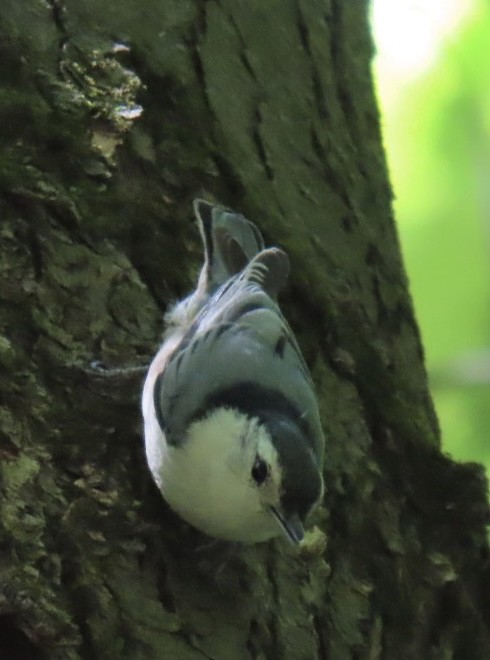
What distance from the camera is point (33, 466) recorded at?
5.72ft

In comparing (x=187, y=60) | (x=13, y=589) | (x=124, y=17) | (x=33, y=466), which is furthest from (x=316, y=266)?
(x=13, y=589)

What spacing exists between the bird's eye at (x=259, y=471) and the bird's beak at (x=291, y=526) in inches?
2.7

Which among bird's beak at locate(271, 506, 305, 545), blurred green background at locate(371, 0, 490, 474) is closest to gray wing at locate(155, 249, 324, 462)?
bird's beak at locate(271, 506, 305, 545)

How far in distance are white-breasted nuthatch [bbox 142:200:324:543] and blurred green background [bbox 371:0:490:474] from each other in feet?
5.69

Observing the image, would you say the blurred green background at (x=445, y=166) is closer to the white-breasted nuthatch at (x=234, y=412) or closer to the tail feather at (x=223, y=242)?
the tail feather at (x=223, y=242)

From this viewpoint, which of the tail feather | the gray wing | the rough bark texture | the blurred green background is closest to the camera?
the rough bark texture

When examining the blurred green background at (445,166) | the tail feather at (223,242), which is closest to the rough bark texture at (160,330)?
the tail feather at (223,242)

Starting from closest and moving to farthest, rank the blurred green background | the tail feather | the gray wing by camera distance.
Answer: the gray wing
the tail feather
the blurred green background

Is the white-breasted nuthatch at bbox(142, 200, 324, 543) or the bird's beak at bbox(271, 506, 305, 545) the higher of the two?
the white-breasted nuthatch at bbox(142, 200, 324, 543)

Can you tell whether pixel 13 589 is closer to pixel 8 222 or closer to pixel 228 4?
pixel 8 222

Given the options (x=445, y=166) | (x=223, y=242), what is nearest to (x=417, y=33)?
(x=445, y=166)

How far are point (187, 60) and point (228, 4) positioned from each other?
8.9 inches

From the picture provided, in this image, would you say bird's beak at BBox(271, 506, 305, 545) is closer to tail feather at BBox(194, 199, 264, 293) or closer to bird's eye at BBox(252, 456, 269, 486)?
bird's eye at BBox(252, 456, 269, 486)

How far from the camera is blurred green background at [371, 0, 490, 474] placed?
377cm
